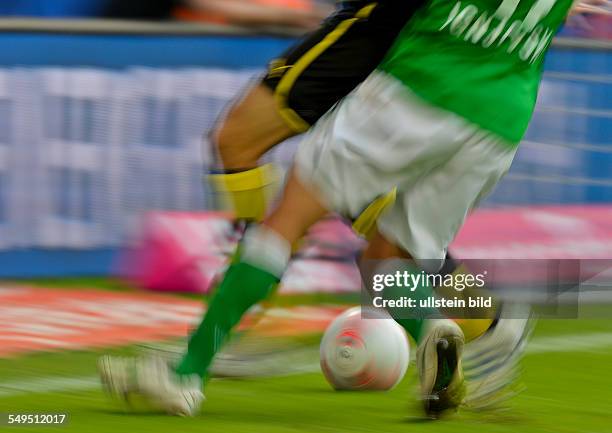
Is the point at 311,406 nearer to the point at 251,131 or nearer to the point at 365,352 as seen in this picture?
the point at 365,352

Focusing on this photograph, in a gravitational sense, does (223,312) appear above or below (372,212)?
below

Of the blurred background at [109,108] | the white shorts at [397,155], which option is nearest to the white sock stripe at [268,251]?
the white shorts at [397,155]

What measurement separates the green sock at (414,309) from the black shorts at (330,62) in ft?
1.59

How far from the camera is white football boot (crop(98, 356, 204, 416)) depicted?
398 centimetres

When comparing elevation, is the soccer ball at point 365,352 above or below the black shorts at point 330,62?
below

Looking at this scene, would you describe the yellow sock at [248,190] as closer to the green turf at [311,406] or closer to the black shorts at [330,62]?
the black shorts at [330,62]

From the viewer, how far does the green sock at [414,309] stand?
13.9 ft

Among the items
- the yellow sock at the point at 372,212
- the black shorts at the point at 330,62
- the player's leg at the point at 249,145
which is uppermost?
the black shorts at the point at 330,62

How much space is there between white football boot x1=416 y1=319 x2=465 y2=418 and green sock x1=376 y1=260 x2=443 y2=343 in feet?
0.33

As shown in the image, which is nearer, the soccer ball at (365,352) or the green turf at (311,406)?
the green turf at (311,406)

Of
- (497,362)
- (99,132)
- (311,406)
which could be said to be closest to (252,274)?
(311,406)

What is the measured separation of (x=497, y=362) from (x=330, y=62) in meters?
0.92

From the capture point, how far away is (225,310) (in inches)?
157

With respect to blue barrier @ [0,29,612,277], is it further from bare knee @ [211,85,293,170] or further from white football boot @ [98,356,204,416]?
white football boot @ [98,356,204,416]
